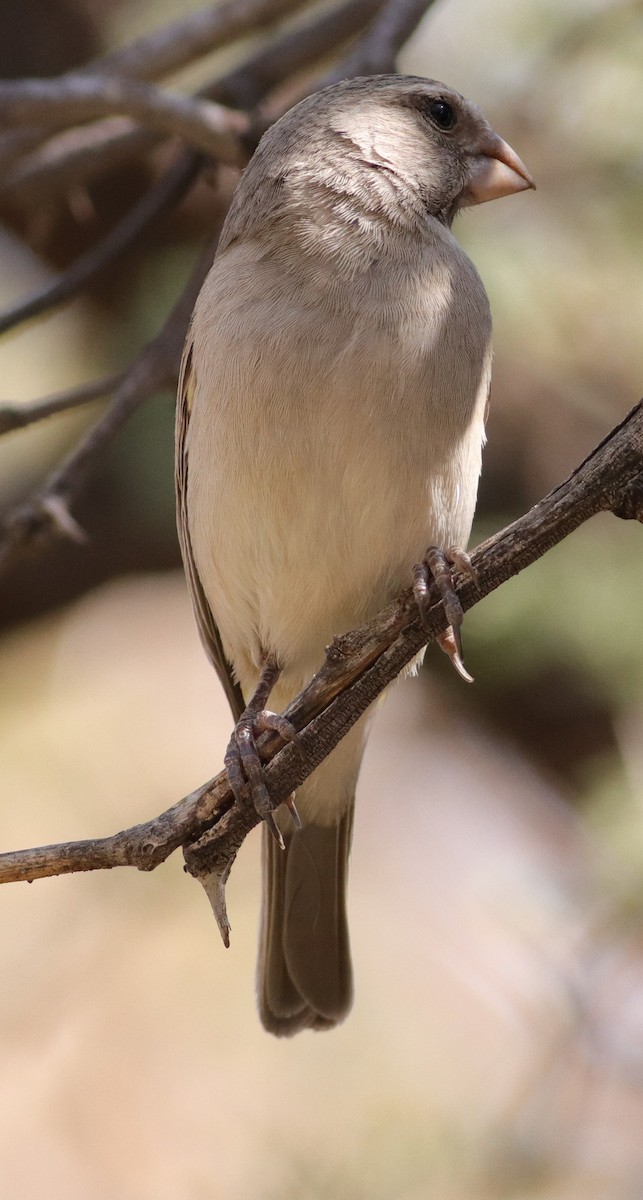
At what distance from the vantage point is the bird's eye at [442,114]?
3.04 metres

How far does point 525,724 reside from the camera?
530 cm

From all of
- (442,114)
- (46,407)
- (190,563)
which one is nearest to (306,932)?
(190,563)

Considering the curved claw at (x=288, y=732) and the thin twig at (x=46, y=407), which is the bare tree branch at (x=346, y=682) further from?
the thin twig at (x=46, y=407)

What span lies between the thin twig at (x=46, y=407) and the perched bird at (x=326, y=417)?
64cm

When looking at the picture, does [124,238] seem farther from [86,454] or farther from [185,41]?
[86,454]

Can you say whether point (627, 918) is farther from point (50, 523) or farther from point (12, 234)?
point (12, 234)

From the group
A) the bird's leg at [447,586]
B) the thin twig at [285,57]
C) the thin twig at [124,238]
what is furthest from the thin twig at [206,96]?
Answer: the bird's leg at [447,586]

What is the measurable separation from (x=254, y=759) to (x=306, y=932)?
883 mm

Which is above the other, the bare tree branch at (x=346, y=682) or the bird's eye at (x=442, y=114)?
the bird's eye at (x=442, y=114)

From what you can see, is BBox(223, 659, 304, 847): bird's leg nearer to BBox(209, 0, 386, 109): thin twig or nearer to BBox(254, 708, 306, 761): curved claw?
BBox(254, 708, 306, 761): curved claw

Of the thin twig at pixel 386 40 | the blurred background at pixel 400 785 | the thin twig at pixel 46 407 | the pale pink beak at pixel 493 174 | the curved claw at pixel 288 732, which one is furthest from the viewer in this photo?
the blurred background at pixel 400 785

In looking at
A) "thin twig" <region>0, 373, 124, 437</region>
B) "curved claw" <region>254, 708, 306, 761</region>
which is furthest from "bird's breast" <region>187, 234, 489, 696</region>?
"thin twig" <region>0, 373, 124, 437</region>

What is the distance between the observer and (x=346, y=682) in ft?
6.91

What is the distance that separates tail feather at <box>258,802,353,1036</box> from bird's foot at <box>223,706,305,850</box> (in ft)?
2.02
